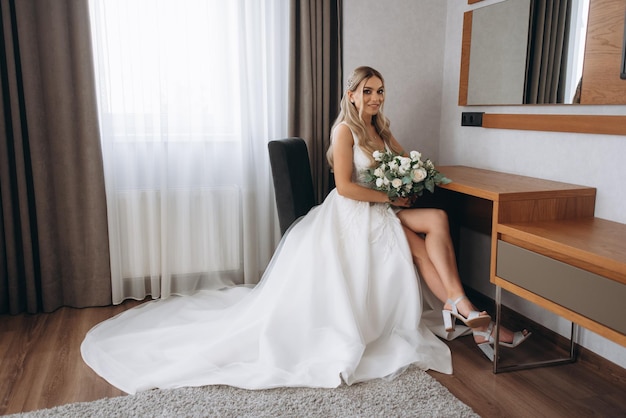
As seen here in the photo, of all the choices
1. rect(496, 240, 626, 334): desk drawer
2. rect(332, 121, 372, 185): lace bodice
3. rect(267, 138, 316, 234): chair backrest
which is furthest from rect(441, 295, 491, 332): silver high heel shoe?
rect(267, 138, 316, 234): chair backrest

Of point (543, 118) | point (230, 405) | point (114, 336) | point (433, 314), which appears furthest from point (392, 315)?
point (114, 336)

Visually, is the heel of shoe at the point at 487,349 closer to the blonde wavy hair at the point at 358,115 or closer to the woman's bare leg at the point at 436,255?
the woman's bare leg at the point at 436,255

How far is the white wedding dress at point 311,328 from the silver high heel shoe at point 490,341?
209 millimetres

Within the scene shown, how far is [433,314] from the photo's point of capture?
3016mm

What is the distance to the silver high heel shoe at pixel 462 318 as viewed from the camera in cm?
253

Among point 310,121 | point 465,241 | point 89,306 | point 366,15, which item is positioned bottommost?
point 89,306

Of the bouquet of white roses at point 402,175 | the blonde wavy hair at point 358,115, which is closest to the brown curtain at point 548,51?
the bouquet of white roses at point 402,175

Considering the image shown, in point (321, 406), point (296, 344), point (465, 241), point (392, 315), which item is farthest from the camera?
point (465, 241)

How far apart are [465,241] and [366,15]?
5.35 feet

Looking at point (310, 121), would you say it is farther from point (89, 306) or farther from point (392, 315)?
point (89, 306)

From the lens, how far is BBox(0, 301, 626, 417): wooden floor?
221cm

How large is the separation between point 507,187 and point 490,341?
2.50 feet

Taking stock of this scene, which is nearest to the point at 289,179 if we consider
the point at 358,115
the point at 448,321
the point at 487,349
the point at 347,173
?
the point at 347,173

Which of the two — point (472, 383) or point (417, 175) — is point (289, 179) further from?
point (472, 383)
